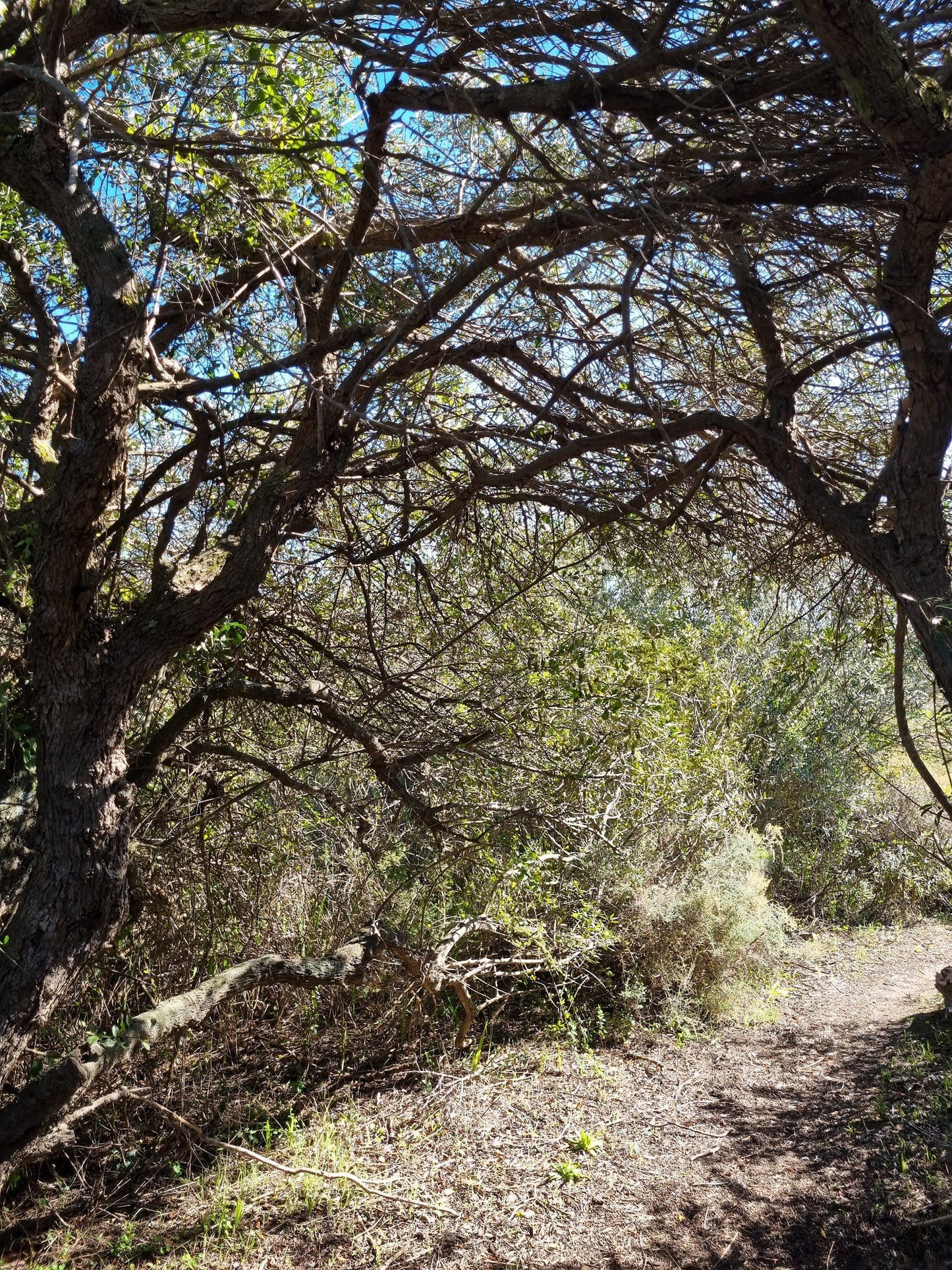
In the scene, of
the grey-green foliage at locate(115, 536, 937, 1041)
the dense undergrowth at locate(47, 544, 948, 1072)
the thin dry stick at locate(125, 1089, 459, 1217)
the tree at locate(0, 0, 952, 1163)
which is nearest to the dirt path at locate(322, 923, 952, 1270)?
the thin dry stick at locate(125, 1089, 459, 1217)

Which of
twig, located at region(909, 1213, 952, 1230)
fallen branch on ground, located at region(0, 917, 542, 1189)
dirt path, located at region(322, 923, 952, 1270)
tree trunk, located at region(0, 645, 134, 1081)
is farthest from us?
dirt path, located at region(322, 923, 952, 1270)

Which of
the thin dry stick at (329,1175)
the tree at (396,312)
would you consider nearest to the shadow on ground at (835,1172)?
the thin dry stick at (329,1175)

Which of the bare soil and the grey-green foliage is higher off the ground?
the grey-green foliage

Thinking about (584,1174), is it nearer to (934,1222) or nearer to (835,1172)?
(835,1172)

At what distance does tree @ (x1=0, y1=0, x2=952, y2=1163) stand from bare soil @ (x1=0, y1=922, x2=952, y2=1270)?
2034 millimetres

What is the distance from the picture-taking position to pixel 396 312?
4398 mm

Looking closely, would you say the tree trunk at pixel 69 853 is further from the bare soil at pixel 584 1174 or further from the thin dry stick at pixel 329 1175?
the bare soil at pixel 584 1174

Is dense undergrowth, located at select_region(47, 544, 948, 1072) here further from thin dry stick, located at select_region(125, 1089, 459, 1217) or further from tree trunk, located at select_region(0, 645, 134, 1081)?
tree trunk, located at select_region(0, 645, 134, 1081)

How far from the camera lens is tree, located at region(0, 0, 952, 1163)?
9.34ft

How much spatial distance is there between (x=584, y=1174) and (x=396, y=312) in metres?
4.57

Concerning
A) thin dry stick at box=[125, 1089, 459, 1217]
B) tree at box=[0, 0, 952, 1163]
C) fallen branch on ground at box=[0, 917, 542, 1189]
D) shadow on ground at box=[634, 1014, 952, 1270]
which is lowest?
shadow on ground at box=[634, 1014, 952, 1270]

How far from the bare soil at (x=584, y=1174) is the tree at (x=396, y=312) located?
2034 mm

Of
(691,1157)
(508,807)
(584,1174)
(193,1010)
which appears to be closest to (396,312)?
(508,807)

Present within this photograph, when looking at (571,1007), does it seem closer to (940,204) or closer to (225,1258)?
(225,1258)
